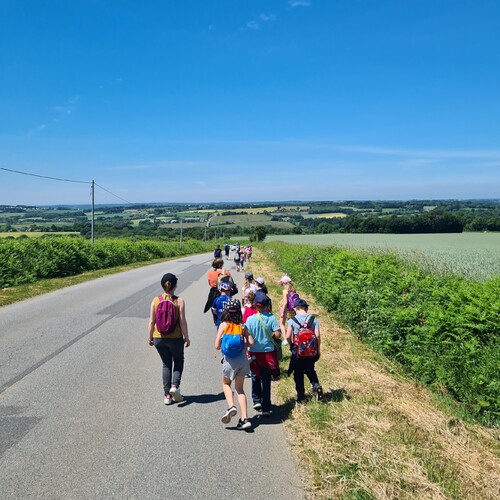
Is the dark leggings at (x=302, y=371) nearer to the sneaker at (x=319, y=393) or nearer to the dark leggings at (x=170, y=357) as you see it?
the sneaker at (x=319, y=393)

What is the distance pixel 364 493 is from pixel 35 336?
8274mm

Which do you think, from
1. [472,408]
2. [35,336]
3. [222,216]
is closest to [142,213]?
[222,216]

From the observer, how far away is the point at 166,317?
5.96 meters

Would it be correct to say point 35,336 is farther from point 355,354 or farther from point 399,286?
point 399,286

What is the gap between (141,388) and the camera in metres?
6.67

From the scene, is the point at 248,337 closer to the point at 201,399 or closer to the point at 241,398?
the point at 241,398

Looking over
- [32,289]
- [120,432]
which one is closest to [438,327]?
[120,432]

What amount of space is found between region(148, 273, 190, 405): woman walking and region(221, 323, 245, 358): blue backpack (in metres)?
0.77

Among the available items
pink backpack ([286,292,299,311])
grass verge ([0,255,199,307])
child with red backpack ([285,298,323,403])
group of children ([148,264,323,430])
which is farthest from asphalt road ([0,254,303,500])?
grass verge ([0,255,199,307])

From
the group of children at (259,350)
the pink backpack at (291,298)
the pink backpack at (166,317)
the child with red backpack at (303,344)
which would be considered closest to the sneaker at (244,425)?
the group of children at (259,350)

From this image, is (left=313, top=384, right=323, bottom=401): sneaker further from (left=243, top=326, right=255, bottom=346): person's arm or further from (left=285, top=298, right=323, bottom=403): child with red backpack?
(left=243, top=326, right=255, bottom=346): person's arm

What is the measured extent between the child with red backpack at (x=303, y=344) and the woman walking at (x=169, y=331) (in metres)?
1.49

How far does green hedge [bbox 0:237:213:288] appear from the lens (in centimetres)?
1983

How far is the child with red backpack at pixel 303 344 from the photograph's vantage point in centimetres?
582
